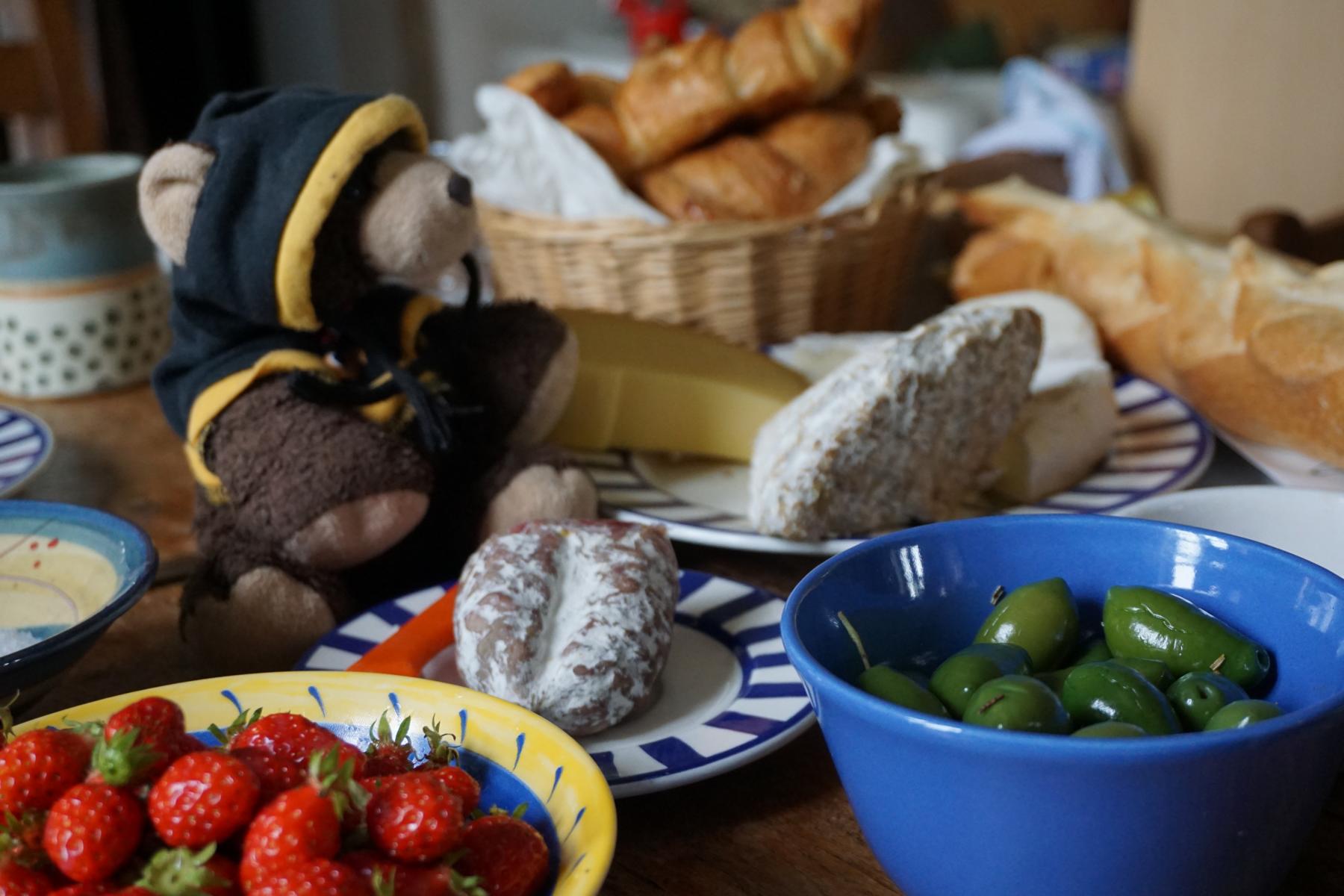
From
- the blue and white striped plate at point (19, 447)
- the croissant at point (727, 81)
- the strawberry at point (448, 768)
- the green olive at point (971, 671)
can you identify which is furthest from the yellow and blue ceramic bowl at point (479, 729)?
the croissant at point (727, 81)

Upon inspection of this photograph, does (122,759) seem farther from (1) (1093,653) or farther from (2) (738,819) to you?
(1) (1093,653)

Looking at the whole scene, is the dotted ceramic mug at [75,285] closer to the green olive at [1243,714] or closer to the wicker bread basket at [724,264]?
the wicker bread basket at [724,264]

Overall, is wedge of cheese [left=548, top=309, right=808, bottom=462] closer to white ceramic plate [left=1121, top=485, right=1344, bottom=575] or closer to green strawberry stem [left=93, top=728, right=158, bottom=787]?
white ceramic plate [left=1121, top=485, right=1344, bottom=575]

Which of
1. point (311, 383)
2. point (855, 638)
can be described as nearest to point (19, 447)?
point (311, 383)

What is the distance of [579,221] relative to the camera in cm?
98

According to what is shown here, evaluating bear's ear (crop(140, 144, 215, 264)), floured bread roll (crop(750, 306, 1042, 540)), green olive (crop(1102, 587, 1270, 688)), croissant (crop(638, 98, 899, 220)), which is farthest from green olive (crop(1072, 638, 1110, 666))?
croissant (crop(638, 98, 899, 220))

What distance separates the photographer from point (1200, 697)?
Result: 40 cm

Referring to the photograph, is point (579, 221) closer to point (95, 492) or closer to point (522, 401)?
point (522, 401)

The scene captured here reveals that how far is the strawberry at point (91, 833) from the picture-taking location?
36 cm

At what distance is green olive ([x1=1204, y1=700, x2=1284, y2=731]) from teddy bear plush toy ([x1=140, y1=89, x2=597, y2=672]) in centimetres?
40

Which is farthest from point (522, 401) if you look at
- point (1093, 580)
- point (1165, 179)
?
point (1165, 179)

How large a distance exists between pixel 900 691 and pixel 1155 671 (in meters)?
0.10

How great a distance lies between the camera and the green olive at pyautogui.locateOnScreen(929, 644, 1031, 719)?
40 centimetres

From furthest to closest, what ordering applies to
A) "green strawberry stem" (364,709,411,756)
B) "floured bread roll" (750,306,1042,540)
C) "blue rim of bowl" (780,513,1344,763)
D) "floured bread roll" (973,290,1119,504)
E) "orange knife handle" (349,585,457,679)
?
1. "floured bread roll" (973,290,1119,504)
2. "floured bread roll" (750,306,1042,540)
3. "orange knife handle" (349,585,457,679)
4. "green strawberry stem" (364,709,411,756)
5. "blue rim of bowl" (780,513,1344,763)
